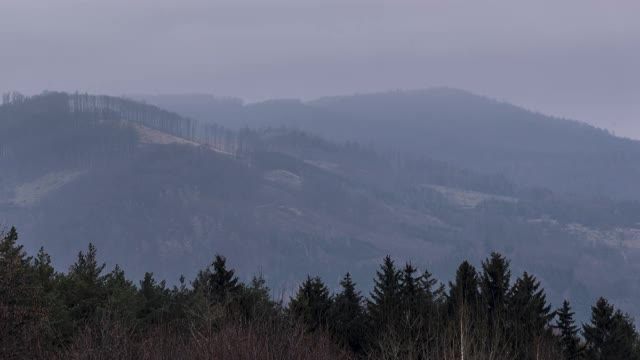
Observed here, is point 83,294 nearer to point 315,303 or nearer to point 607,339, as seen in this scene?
point 315,303

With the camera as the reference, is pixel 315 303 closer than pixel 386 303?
No

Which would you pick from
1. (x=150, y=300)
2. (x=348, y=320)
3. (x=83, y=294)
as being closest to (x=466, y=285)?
(x=348, y=320)

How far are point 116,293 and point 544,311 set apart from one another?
32.4m

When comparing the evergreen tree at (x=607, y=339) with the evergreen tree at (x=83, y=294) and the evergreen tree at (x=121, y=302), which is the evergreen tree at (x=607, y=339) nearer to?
the evergreen tree at (x=121, y=302)

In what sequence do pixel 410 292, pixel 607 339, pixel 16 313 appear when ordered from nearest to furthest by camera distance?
1. pixel 16 313
2. pixel 607 339
3. pixel 410 292

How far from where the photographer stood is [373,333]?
66.1 m

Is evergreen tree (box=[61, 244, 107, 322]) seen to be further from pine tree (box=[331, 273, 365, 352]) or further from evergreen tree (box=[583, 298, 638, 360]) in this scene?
evergreen tree (box=[583, 298, 638, 360])

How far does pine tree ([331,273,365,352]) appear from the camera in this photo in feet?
220

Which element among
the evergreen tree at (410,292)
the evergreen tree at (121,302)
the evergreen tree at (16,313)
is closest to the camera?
the evergreen tree at (16,313)

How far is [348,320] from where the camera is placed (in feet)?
229

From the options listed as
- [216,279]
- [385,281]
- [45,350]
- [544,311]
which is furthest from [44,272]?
[544,311]

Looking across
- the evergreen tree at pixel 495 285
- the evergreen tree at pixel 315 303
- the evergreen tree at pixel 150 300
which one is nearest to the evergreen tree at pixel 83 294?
the evergreen tree at pixel 150 300

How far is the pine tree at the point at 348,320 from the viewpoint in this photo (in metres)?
67.1

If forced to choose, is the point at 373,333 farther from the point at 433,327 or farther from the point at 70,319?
the point at 70,319
